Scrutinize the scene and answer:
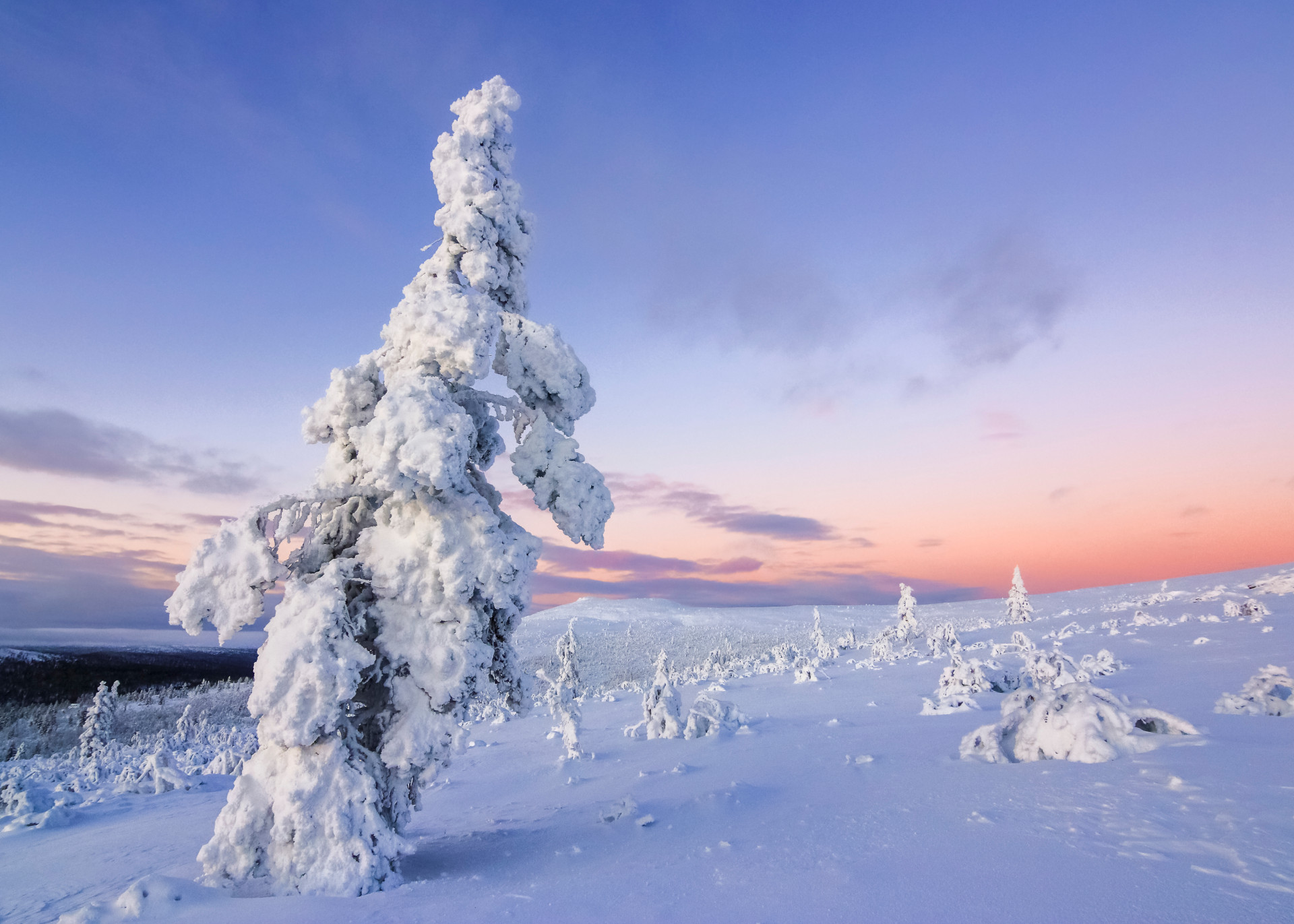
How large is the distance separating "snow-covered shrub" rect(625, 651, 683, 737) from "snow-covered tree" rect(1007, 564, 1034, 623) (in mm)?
56301

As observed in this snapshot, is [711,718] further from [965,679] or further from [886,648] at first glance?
[886,648]

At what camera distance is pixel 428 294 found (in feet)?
29.1

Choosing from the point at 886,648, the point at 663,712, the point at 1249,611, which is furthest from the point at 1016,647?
the point at 663,712

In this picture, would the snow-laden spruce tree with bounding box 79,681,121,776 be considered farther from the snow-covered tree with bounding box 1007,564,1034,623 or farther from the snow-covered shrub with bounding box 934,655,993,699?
the snow-covered tree with bounding box 1007,564,1034,623

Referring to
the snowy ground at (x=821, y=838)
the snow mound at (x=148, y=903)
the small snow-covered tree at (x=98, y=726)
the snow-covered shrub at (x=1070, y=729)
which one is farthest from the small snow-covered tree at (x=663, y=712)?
the small snow-covered tree at (x=98, y=726)

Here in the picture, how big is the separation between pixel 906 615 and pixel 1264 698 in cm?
4727

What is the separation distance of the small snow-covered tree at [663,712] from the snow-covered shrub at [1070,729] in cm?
986

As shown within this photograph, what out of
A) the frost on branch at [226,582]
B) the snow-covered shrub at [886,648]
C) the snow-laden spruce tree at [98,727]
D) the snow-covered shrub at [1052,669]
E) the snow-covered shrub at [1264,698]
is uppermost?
the frost on branch at [226,582]

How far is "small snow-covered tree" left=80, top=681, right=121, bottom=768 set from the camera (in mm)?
37844

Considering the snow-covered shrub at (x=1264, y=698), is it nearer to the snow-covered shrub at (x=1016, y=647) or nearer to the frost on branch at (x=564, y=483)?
the frost on branch at (x=564, y=483)

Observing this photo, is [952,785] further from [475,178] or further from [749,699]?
[749,699]

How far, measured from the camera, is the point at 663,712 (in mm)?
17453

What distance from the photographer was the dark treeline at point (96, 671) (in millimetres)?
101375

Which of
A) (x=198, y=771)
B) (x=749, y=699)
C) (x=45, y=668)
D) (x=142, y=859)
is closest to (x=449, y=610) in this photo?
(x=142, y=859)
